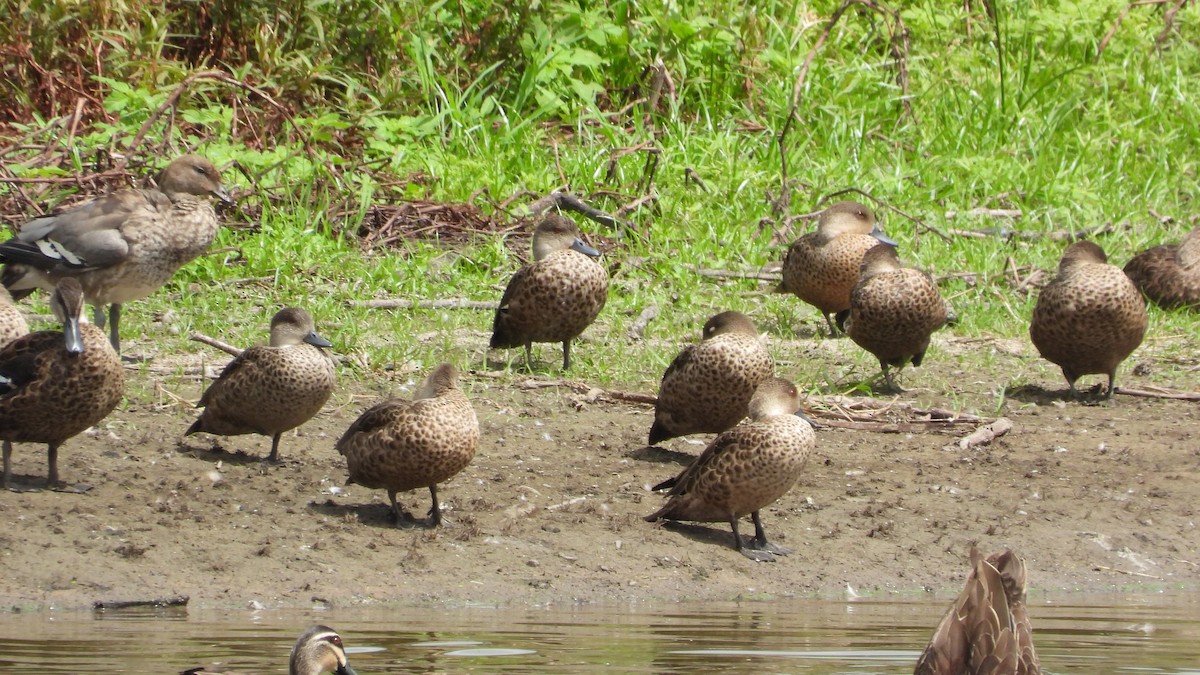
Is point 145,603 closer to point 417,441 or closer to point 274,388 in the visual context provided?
point 417,441

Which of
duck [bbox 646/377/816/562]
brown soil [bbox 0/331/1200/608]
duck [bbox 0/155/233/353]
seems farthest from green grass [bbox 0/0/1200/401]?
duck [bbox 646/377/816/562]

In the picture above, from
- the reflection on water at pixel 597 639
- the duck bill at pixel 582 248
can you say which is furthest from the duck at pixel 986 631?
the duck bill at pixel 582 248

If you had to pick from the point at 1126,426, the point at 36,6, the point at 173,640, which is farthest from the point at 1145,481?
the point at 36,6

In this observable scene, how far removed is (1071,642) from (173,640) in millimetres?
2869

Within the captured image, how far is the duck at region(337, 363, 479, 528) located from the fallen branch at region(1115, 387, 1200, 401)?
4.24 meters

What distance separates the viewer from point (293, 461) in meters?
7.50

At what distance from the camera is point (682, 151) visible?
1248 centimetres

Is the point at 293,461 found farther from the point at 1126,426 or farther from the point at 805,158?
the point at 805,158

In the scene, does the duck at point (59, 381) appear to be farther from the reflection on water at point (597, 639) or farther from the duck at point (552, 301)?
the duck at point (552, 301)

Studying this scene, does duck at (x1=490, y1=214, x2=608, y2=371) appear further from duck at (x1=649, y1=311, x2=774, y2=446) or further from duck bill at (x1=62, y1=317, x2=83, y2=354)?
duck bill at (x1=62, y1=317, x2=83, y2=354)

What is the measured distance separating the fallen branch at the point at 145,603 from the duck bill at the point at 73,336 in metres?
1.07

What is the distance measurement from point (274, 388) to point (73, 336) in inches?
36.7

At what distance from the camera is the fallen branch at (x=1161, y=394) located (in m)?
9.20

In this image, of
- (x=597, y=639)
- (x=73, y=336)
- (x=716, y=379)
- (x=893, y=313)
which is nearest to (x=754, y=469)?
(x=716, y=379)
